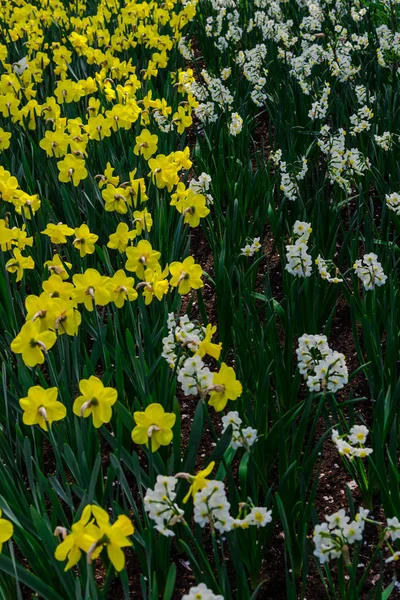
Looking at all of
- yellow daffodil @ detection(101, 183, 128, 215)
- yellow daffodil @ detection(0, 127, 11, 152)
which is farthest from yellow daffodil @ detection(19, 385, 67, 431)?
yellow daffodil @ detection(0, 127, 11, 152)

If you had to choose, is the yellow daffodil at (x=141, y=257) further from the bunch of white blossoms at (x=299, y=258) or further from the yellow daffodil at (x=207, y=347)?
the yellow daffodil at (x=207, y=347)

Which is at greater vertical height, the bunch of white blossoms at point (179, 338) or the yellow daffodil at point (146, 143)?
the yellow daffodil at point (146, 143)

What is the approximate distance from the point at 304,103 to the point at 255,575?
2.70 m

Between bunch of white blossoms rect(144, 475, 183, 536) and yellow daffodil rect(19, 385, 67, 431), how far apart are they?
1.18 ft

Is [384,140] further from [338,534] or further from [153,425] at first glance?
[338,534]

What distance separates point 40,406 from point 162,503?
1.36 feet

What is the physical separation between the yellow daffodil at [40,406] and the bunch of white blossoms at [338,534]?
1.99 feet

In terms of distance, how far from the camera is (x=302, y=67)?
3.76 m

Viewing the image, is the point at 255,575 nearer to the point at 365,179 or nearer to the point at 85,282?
the point at 85,282

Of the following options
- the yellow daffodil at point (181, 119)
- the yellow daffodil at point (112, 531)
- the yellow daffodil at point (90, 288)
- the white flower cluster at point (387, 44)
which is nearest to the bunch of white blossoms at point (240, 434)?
the yellow daffodil at point (112, 531)

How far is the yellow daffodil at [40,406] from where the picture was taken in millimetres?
1537

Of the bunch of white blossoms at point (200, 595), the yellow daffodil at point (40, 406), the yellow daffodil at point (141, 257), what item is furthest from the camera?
the yellow daffodil at point (141, 257)

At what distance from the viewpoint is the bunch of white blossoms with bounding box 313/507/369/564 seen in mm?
1247

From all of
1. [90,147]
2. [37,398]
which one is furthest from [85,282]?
[90,147]
